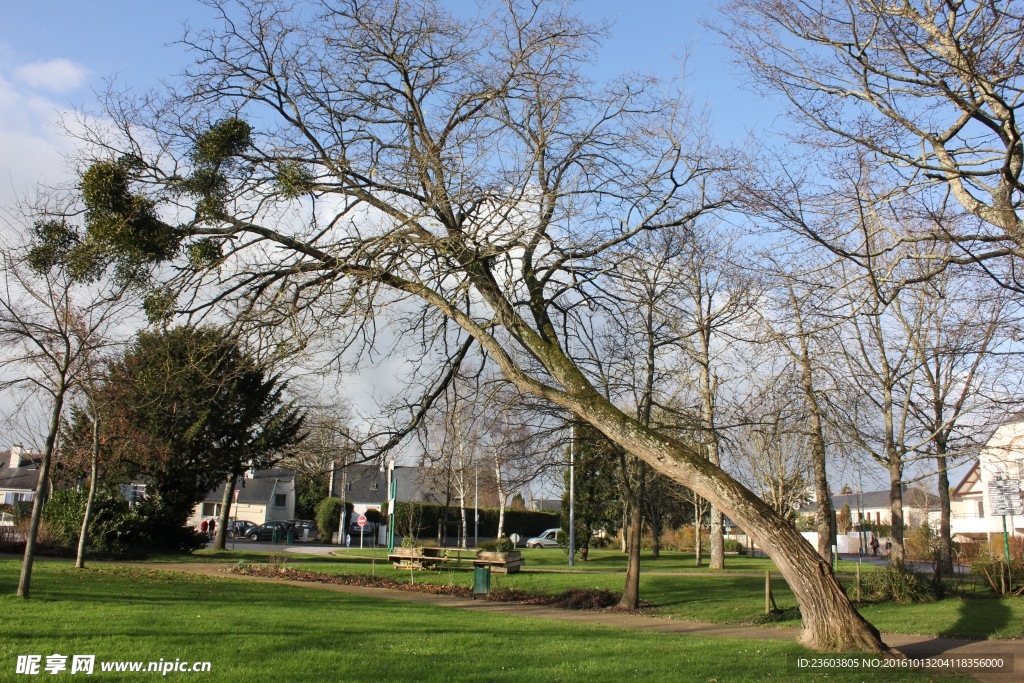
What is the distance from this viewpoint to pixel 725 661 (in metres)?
9.05

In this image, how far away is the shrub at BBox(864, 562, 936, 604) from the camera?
17.1m

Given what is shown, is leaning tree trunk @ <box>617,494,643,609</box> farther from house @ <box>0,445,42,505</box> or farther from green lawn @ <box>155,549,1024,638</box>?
house @ <box>0,445,42,505</box>

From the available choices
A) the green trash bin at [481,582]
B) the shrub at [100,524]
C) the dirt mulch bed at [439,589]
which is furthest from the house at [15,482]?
the green trash bin at [481,582]

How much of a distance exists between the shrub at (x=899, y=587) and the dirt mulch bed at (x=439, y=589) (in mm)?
5770

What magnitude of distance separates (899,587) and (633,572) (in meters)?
5.88

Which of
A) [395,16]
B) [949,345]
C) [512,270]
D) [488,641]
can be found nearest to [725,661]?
[488,641]

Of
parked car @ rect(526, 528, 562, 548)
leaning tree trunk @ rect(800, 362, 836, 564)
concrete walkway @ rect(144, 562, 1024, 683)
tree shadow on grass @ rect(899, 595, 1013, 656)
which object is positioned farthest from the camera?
parked car @ rect(526, 528, 562, 548)

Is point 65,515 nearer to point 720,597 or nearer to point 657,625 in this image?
point 657,625

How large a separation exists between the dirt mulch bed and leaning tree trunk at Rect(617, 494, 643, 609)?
1.93ft

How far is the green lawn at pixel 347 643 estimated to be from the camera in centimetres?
786

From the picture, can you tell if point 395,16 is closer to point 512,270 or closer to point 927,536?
point 512,270

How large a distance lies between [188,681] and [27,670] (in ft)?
4.80

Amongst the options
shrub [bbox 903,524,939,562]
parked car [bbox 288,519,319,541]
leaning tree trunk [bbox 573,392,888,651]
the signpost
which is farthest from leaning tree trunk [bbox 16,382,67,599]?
parked car [bbox 288,519,319,541]

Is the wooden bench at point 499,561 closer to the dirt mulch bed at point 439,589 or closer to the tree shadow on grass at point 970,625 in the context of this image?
the dirt mulch bed at point 439,589
